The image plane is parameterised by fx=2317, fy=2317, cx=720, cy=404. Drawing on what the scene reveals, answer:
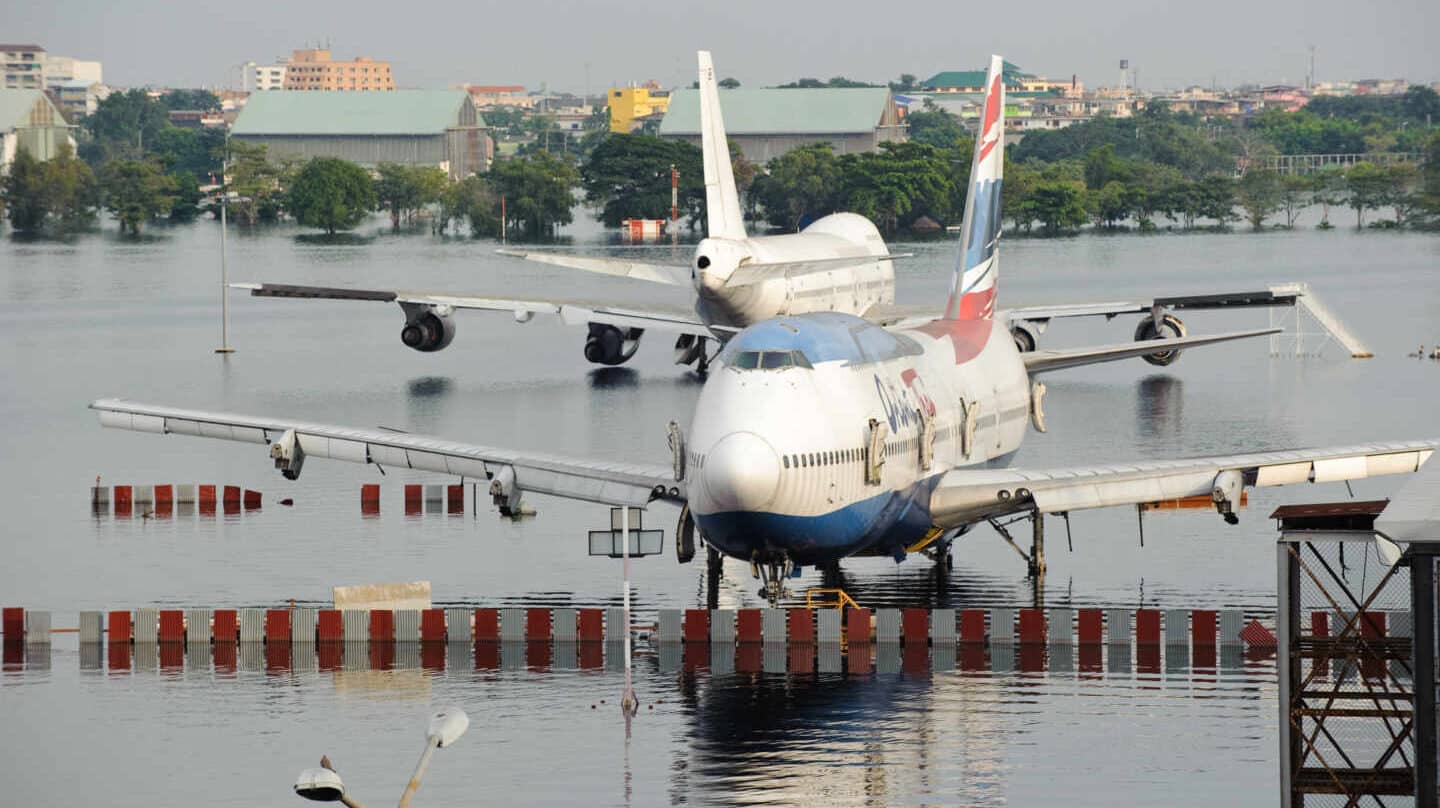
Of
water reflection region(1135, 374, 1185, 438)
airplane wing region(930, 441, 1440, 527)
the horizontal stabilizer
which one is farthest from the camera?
the horizontal stabilizer

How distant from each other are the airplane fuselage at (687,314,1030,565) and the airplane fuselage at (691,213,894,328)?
148 ft

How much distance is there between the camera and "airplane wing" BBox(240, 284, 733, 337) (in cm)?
11800

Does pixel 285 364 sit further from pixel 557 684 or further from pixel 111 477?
pixel 557 684

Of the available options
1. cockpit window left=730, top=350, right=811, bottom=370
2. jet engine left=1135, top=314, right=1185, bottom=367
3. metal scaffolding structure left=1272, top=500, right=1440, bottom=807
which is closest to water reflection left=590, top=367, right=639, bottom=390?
jet engine left=1135, top=314, right=1185, bottom=367

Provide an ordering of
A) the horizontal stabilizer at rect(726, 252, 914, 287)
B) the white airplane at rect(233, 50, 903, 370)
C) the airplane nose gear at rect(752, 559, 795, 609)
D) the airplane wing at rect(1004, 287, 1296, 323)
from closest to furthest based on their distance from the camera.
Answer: the airplane nose gear at rect(752, 559, 795, 609) → the horizontal stabilizer at rect(726, 252, 914, 287) → the white airplane at rect(233, 50, 903, 370) → the airplane wing at rect(1004, 287, 1296, 323)

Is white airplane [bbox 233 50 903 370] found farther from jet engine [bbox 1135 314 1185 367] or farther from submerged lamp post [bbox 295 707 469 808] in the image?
submerged lamp post [bbox 295 707 469 808]

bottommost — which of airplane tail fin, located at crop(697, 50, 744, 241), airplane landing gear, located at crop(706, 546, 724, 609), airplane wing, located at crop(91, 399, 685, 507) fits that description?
airplane landing gear, located at crop(706, 546, 724, 609)

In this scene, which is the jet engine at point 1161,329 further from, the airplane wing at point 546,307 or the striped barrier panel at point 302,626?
the striped barrier panel at point 302,626

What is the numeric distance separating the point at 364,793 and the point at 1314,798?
17072 millimetres

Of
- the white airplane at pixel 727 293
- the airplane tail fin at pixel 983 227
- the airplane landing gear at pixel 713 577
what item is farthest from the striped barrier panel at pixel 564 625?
the white airplane at pixel 727 293

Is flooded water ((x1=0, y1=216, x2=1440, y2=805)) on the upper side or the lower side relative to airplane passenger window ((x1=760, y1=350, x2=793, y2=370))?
lower

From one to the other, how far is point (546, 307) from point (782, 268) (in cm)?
1773

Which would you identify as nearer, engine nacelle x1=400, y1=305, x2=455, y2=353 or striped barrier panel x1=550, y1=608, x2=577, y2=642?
striped barrier panel x1=550, y1=608, x2=577, y2=642

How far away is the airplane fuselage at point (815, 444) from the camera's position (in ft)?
167
